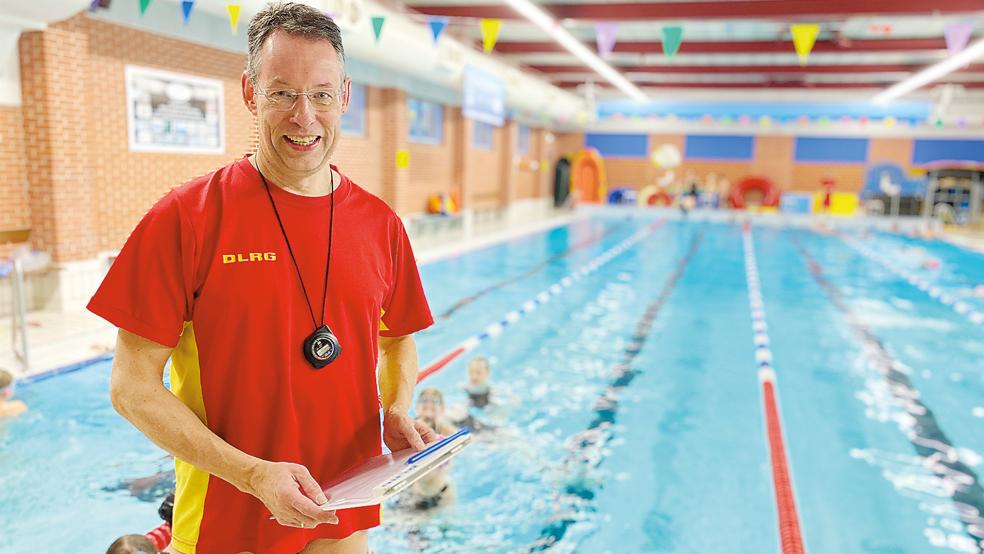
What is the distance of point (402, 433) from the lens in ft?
4.37

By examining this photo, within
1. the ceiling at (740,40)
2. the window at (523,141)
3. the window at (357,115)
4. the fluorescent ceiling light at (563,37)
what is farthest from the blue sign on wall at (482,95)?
the window at (523,141)

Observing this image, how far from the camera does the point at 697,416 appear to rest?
4469 mm

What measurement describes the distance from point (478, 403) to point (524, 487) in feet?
3.67

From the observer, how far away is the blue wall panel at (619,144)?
23.7 m

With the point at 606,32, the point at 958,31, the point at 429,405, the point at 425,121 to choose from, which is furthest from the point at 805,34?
the point at 425,121

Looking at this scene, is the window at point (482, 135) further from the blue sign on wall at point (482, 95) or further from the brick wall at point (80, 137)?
the brick wall at point (80, 137)

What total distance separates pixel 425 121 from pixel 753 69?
25.6ft

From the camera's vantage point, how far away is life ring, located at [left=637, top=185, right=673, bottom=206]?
22.5 m

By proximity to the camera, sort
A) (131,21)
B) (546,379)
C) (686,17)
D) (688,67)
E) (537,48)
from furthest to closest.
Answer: (688,67), (537,48), (686,17), (131,21), (546,379)

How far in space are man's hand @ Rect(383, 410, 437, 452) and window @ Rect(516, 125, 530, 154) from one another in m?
19.2

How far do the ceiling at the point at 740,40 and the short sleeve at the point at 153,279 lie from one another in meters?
9.13

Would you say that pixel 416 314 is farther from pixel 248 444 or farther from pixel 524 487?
pixel 524 487

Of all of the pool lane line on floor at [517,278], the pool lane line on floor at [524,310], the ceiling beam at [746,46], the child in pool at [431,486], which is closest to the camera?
the child in pool at [431,486]

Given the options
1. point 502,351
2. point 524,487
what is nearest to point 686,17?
point 502,351
